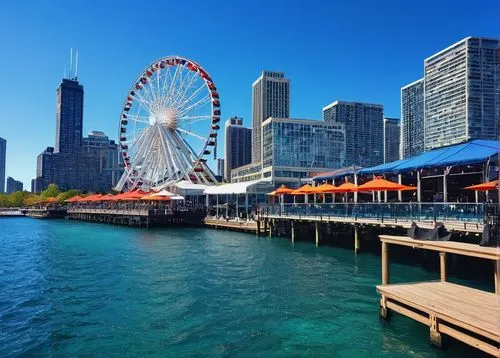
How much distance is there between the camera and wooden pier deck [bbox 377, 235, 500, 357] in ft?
27.5

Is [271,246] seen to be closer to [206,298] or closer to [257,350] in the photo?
[206,298]

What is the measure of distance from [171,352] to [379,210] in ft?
54.4

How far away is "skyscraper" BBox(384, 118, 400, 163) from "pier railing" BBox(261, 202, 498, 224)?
172 metres

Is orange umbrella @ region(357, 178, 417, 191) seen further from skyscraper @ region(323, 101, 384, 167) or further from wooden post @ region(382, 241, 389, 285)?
skyscraper @ region(323, 101, 384, 167)

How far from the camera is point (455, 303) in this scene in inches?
393

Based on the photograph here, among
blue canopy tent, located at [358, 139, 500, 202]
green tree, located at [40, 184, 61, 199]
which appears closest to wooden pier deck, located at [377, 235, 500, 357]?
blue canopy tent, located at [358, 139, 500, 202]

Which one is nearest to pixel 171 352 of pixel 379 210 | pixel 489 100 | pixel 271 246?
pixel 379 210

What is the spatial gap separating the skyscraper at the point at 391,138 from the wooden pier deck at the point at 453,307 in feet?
A: 623

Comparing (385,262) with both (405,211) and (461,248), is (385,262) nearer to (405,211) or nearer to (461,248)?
(461,248)

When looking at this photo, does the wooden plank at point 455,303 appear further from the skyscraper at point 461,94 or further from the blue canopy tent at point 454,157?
the skyscraper at point 461,94

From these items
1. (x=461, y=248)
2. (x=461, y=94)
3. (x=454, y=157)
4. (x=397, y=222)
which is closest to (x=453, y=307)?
(x=461, y=248)

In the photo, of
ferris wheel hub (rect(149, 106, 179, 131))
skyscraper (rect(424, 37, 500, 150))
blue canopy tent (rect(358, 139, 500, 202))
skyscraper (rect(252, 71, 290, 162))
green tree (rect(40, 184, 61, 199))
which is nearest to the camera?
blue canopy tent (rect(358, 139, 500, 202))

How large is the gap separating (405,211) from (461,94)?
68719 millimetres

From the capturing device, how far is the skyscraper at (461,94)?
68.9 m
